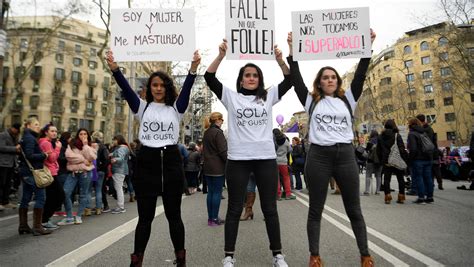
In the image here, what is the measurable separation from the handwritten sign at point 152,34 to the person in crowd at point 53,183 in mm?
2913

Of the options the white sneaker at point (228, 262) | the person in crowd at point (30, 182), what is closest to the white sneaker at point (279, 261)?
the white sneaker at point (228, 262)

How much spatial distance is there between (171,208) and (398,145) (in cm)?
706

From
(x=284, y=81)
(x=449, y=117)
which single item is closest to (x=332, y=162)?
(x=284, y=81)

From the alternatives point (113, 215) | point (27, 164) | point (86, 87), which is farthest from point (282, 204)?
point (86, 87)

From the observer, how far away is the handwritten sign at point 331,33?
4227 millimetres

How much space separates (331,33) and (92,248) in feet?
13.5

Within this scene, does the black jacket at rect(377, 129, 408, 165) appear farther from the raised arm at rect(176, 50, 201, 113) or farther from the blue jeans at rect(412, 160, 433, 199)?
the raised arm at rect(176, 50, 201, 113)

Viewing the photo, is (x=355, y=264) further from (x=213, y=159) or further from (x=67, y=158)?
(x=67, y=158)

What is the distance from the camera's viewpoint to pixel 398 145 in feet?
28.0

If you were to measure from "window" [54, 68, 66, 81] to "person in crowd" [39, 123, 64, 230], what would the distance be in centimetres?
6408

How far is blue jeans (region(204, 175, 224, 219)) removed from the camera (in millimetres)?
6047

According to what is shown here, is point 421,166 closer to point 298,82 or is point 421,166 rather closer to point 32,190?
Result: point 298,82

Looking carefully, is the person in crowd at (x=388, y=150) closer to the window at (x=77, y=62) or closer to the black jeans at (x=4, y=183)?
the black jeans at (x=4, y=183)

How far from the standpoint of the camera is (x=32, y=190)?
568 centimetres
